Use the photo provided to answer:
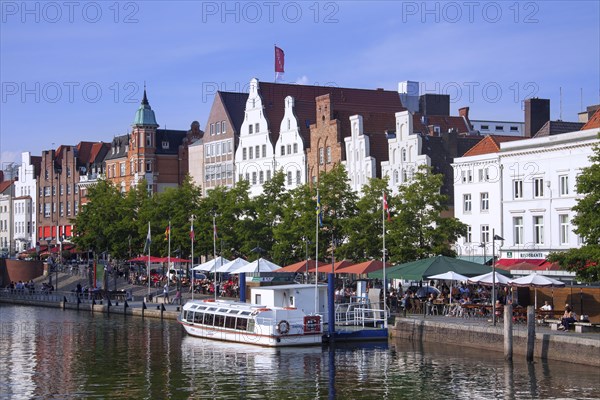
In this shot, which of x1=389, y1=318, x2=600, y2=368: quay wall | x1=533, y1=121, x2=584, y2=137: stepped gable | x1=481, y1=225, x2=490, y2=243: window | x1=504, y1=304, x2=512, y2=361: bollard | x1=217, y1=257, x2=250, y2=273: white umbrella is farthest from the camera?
x1=533, y1=121, x2=584, y2=137: stepped gable

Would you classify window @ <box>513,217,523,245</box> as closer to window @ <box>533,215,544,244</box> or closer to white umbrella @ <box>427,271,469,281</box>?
window @ <box>533,215,544,244</box>

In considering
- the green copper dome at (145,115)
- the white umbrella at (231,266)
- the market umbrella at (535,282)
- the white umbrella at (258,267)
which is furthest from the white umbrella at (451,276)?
the green copper dome at (145,115)

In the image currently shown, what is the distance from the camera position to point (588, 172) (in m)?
53.5

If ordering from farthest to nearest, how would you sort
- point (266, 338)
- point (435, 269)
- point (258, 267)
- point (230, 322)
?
point (258, 267)
point (435, 269)
point (230, 322)
point (266, 338)

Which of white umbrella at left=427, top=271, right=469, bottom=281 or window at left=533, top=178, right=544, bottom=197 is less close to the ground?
window at left=533, top=178, right=544, bottom=197

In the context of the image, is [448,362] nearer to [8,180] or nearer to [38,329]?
[38,329]

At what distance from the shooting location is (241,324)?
59188 millimetres

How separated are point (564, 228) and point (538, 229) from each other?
8.98 ft

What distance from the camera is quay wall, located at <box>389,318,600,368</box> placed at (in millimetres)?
45562

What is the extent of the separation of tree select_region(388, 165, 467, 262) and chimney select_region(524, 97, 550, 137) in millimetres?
19888

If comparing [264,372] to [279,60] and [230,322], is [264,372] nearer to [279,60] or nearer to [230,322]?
[230,322]

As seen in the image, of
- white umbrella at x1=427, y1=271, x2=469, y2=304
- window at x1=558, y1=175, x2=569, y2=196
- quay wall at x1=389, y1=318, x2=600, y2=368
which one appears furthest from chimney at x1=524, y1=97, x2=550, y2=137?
quay wall at x1=389, y1=318, x2=600, y2=368

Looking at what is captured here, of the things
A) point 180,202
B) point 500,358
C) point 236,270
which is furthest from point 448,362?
point 180,202

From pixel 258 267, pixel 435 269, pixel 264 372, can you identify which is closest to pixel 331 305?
pixel 435 269
